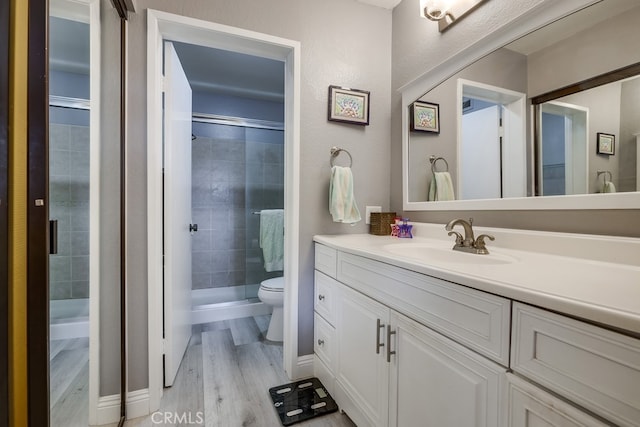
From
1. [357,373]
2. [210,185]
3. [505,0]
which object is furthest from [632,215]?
[210,185]

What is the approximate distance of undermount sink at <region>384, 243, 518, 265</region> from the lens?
3.40ft

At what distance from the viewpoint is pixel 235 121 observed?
2.97 m

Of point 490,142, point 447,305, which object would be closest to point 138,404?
point 447,305

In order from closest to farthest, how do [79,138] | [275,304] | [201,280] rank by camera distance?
[79,138] → [275,304] → [201,280]

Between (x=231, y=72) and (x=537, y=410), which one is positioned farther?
(x=231, y=72)

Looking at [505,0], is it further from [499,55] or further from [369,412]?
[369,412]

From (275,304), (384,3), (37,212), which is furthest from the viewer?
(275,304)

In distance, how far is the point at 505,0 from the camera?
3.88 ft

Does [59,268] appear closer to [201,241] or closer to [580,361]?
[580,361]

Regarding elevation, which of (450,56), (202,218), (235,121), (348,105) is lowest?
(202,218)

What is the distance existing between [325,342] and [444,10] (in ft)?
6.15

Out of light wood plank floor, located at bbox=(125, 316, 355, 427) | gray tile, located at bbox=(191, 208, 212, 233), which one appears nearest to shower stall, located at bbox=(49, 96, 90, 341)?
light wood plank floor, located at bbox=(125, 316, 355, 427)

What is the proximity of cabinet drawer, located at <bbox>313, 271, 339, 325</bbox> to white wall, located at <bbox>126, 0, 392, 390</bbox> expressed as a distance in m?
0.08

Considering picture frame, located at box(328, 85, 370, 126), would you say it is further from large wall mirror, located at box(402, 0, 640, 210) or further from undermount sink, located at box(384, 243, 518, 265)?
undermount sink, located at box(384, 243, 518, 265)
